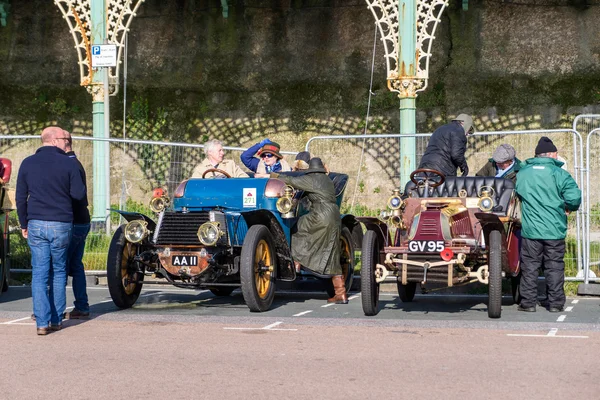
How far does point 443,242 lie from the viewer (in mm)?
9398

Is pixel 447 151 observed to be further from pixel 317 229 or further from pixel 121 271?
pixel 121 271

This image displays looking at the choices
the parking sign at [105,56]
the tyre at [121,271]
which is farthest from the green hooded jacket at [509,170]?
the parking sign at [105,56]

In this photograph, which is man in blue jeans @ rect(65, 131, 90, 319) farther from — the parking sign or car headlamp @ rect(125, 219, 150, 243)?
the parking sign

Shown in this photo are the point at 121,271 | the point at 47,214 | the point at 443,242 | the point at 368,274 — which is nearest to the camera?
the point at 47,214

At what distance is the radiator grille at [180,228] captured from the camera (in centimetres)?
989

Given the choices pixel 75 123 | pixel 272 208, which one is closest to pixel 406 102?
pixel 272 208

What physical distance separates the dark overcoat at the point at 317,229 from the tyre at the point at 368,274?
0.91 m

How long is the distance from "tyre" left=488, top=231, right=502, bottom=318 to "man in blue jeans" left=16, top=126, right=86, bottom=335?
3.62m

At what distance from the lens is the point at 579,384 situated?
631 centimetres

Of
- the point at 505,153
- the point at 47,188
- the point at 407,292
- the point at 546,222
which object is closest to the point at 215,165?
the point at 407,292

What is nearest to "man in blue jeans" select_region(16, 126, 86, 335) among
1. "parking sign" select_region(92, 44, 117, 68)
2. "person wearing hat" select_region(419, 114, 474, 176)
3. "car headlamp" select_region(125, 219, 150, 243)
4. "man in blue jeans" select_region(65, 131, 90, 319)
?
"man in blue jeans" select_region(65, 131, 90, 319)

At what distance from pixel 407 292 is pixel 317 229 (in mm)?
1288

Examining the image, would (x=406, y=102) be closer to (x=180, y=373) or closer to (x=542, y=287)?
(x=542, y=287)

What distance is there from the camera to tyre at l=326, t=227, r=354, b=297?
1131 centimetres
